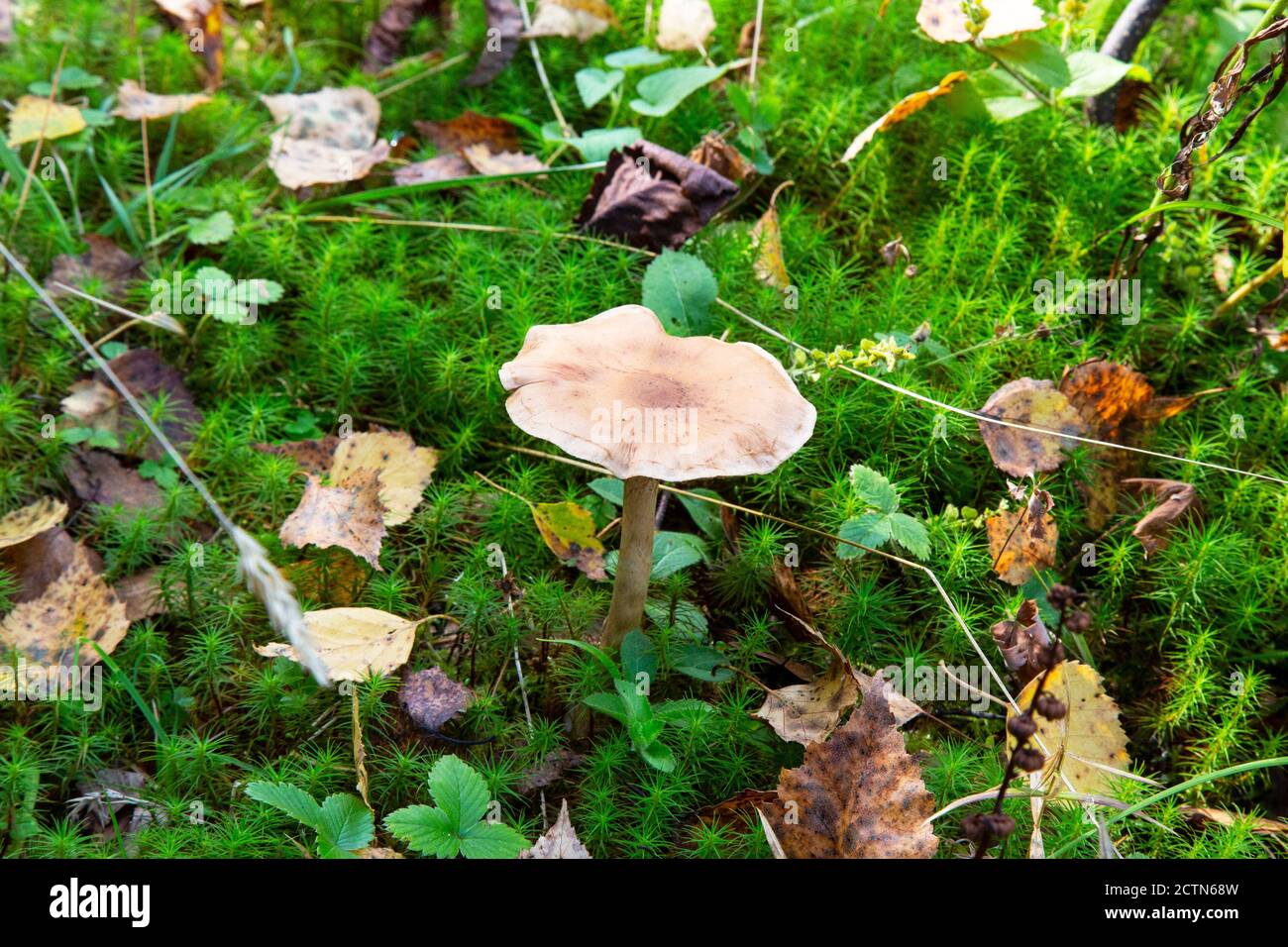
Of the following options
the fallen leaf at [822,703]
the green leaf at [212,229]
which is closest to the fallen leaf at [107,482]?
the green leaf at [212,229]

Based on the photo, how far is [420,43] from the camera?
470 cm

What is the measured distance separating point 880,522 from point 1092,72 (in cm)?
198

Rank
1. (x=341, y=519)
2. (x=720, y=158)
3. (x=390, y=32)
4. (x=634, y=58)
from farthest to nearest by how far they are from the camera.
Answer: (x=390, y=32), (x=634, y=58), (x=720, y=158), (x=341, y=519)

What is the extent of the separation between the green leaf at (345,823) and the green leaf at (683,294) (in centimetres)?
166

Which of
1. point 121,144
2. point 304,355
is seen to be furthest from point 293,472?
point 121,144

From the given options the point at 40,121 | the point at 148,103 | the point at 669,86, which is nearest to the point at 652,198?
the point at 669,86

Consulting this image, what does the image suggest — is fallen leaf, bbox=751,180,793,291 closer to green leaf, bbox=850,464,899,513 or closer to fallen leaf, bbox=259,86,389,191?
green leaf, bbox=850,464,899,513

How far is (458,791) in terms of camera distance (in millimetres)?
2379

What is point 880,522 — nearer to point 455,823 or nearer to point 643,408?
point 643,408

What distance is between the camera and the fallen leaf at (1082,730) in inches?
108

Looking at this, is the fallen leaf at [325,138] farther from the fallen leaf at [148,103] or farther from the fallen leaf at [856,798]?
the fallen leaf at [856,798]

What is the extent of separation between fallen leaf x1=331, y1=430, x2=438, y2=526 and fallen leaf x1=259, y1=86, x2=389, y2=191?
45.8 inches
